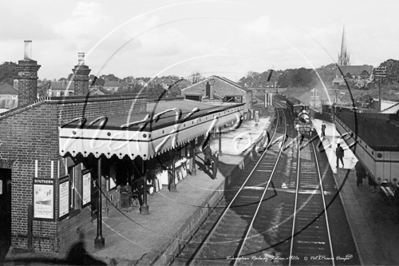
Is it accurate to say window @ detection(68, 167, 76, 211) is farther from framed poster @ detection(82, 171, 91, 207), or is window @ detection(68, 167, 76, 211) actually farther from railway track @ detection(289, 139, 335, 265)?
railway track @ detection(289, 139, 335, 265)

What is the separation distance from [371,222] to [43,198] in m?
9.79

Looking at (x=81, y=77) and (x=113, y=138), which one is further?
(x=81, y=77)

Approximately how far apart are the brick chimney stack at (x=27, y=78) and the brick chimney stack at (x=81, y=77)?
10.6ft

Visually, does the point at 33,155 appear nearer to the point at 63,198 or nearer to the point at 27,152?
the point at 27,152

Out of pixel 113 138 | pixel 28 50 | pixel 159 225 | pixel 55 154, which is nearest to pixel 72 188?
pixel 55 154

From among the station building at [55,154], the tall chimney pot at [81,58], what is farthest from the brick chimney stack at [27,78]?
the tall chimney pot at [81,58]

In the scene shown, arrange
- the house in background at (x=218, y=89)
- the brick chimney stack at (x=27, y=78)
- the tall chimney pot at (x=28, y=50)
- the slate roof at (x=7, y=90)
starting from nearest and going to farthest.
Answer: the brick chimney stack at (x=27, y=78)
the tall chimney pot at (x=28, y=50)
the slate roof at (x=7, y=90)
the house in background at (x=218, y=89)

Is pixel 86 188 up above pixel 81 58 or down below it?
below

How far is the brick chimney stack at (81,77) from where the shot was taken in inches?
636

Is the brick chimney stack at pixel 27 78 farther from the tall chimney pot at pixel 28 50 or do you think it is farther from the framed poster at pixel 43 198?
the framed poster at pixel 43 198

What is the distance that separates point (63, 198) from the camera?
10172 millimetres

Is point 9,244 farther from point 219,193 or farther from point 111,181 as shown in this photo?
point 219,193

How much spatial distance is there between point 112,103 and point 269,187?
31.0 feet

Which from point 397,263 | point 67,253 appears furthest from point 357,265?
point 67,253
